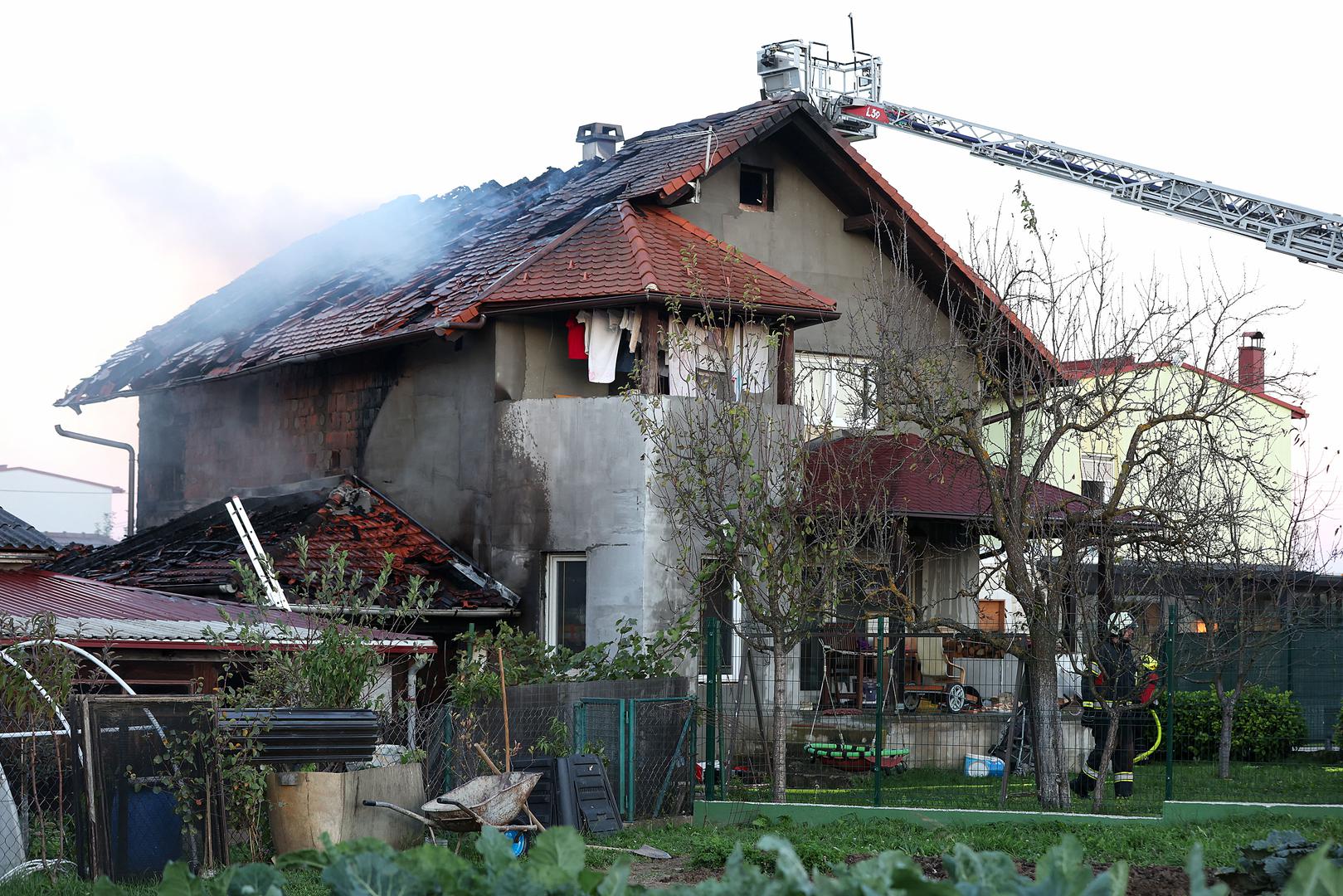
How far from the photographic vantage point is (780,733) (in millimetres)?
15094

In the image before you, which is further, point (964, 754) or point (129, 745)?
point (964, 754)

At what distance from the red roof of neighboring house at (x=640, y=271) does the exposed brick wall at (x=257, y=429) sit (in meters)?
3.38

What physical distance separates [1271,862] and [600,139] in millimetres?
20998

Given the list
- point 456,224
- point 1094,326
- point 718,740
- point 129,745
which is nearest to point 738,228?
point 456,224

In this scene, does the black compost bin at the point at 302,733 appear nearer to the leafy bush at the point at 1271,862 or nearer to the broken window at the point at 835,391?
the leafy bush at the point at 1271,862

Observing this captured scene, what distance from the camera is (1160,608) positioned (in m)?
19.9

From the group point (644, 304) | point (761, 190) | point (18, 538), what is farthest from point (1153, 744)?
point (18, 538)

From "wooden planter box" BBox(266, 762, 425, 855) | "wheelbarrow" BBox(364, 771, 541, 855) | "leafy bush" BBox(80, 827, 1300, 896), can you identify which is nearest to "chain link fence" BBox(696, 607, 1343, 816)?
"wheelbarrow" BBox(364, 771, 541, 855)

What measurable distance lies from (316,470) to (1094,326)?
1242 cm

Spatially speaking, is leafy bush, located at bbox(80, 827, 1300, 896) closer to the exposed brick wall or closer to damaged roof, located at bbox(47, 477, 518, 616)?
damaged roof, located at bbox(47, 477, 518, 616)

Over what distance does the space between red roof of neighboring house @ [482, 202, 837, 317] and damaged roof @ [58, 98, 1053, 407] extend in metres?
0.05

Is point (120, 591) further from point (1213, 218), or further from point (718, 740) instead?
point (1213, 218)

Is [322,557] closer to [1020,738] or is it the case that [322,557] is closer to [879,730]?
[879,730]

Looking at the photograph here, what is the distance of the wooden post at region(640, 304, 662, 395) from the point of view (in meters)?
18.5
